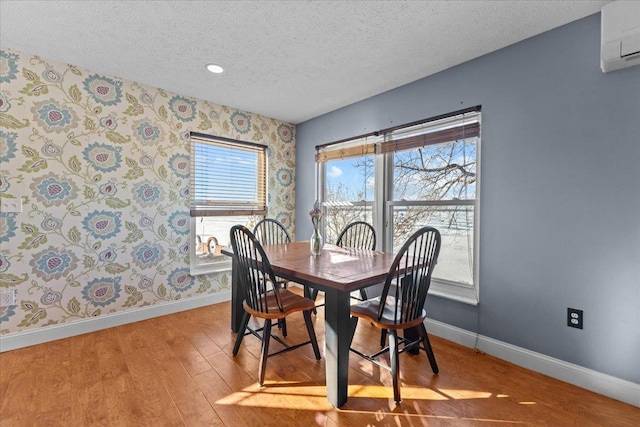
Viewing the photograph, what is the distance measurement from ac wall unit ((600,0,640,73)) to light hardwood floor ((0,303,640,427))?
1987 mm

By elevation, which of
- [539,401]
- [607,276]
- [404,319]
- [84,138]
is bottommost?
[539,401]

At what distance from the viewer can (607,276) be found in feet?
5.88

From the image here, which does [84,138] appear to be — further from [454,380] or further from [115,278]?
[454,380]

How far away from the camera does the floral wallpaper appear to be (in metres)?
2.35

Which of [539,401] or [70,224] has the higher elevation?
[70,224]

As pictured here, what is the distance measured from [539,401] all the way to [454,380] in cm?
45

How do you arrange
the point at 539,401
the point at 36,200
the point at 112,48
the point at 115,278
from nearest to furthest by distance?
the point at 539,401, the point at 112,48, the point at 36,200, the point at 115,278

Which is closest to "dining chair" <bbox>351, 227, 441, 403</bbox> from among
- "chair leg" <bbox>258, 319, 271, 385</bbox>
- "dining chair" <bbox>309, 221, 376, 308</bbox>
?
"chair leg" <bbox>258, 319, 271, 385</bbox>

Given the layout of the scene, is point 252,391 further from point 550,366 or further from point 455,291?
point 550,366

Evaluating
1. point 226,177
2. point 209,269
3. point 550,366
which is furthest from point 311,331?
point 226,177

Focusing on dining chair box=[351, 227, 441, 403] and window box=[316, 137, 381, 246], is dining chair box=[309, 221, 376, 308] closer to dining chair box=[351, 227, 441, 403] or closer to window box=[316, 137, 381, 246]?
window box=[316, 137, 381, 246]

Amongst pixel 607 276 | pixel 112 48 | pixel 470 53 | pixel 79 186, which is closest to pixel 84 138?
pixel 79 186

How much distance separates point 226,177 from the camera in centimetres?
364

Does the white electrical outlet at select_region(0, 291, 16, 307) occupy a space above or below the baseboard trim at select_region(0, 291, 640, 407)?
above
